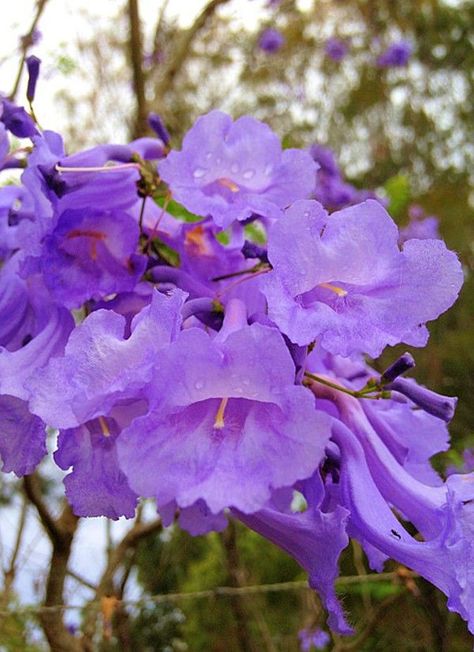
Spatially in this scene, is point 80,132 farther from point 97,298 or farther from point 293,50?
point 97,298

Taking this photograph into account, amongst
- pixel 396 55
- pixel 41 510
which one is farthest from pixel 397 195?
pixel 396 55

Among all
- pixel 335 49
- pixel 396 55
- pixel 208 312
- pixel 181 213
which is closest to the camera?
pixel 208 312

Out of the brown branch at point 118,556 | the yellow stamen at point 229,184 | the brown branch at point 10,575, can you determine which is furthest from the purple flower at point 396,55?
the yellow stamen at point 229,184

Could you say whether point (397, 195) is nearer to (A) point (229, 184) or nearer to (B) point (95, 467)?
(A) point (229, 184)

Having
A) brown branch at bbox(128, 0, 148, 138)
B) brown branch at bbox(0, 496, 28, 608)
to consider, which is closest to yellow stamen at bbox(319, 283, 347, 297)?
brown branch at bbox(128, 0, 148, 138)

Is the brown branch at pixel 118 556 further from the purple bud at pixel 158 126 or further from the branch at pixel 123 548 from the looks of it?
the purple bud at pixel 158 126

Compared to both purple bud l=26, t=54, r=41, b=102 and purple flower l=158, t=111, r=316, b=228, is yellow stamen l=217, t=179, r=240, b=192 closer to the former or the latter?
purple flower l=158, t=111, r=316, b=228
